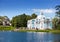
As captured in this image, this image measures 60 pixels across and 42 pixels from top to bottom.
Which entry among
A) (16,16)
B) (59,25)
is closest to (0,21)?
(16,16)

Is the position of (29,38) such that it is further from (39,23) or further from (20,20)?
(39,23)

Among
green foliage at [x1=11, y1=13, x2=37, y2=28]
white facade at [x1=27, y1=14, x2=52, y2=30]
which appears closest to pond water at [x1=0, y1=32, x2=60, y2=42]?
white facade at [x1=27, y1=14, x2=52, y2=30]

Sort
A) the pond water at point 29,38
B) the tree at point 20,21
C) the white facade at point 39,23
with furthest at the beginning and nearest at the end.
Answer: the tree at point 20,21 → the white facade at point 39,23 → the pond water at point 29,38

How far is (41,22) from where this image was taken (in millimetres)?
56188

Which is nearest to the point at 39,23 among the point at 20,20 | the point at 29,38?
the point at 20,20

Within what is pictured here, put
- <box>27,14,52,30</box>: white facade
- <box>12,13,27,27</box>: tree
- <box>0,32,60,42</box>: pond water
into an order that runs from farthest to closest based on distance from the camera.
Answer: <box>12,13,27,27</box>: tree → <box>27,14,52,30</box>: white facade → <box>0,32,60,42</box>: pond water

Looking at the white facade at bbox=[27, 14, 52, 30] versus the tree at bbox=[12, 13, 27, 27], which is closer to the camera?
the white facade at bbox=[27, 14, 52, 30]

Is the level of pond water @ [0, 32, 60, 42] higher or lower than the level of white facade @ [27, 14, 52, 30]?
lower

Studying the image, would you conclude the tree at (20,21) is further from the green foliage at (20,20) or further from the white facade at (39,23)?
the white facade at (39,23)

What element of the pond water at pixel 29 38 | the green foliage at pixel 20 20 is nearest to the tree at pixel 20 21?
the green foliage at pixel 20 20

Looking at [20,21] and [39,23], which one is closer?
[20,21]

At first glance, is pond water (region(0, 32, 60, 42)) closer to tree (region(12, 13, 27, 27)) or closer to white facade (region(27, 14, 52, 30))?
white facade (region(27, 14, 52, 30))

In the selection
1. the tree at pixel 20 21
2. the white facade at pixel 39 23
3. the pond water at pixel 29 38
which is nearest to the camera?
the pond water at pixel 29 38

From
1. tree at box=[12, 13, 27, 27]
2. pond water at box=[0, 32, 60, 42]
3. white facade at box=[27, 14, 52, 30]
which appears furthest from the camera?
tree at box=[12, 13, 27, 27]
